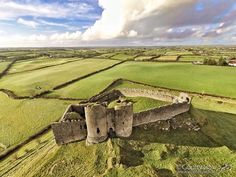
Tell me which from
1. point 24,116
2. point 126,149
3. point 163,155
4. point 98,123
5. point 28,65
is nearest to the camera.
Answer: point 163,155

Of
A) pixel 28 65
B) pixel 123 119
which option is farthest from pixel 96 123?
pixel 28 65

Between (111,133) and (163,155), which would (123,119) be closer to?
(111,133)

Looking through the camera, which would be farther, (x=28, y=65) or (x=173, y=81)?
(x=28, y=65)

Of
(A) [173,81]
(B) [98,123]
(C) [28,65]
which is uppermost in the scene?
(B) [98,123]

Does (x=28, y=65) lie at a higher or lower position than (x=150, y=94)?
lower

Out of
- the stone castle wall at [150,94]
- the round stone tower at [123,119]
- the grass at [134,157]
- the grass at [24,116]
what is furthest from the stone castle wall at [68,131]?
the stone castle wall at [150,94]

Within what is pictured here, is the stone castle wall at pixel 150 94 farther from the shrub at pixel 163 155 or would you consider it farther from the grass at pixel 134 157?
the shrub at pixel 163 155
